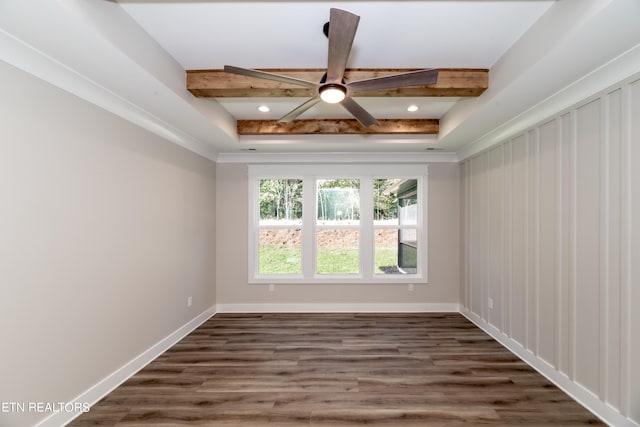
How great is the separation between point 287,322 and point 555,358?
287 cm

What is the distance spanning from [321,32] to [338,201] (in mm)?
2848

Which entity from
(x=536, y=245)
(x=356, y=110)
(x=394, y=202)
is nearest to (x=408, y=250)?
(x=394, y=202)

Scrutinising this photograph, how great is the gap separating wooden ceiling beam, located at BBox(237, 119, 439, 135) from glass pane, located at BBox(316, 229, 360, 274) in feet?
5.28

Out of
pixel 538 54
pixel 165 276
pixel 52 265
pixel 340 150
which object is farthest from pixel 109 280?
pixel 538 54

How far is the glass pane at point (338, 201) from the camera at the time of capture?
455 cm

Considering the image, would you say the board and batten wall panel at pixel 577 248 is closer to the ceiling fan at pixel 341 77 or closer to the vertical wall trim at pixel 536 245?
the vertical wall trim at pixel 536 245

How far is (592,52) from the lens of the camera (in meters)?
1.71

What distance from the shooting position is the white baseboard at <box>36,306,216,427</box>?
193 centimetres

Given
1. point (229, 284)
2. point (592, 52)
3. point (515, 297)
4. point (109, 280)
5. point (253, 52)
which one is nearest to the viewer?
point (592, 52)

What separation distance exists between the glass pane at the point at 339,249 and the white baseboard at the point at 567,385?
1.98 metres

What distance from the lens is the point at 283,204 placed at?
457 centimetres

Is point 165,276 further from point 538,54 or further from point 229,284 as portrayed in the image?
point 538,54

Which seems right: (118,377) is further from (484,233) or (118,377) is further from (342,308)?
(484,233)

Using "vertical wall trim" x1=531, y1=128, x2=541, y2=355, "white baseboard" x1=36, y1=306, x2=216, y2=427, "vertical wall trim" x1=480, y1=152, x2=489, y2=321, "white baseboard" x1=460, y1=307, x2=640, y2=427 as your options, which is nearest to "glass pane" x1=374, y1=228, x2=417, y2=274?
"vertical wall trim" x1=480, y1=152, x2=489, y2=321
